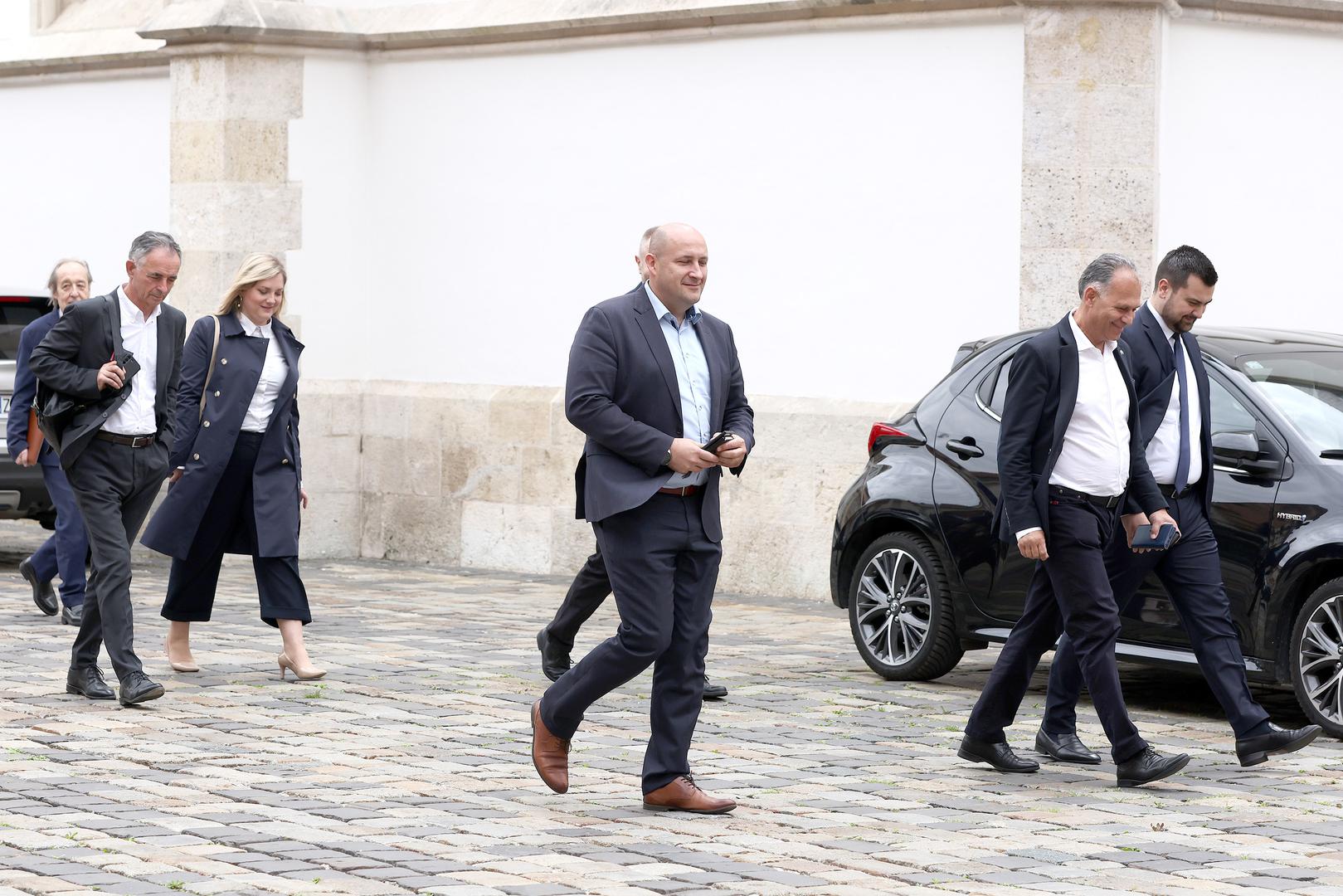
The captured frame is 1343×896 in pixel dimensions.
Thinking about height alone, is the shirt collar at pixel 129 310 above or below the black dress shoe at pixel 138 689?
above

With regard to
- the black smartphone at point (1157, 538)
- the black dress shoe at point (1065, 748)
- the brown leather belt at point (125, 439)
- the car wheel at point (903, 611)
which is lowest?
the black dress shoe at point (1065, 748)

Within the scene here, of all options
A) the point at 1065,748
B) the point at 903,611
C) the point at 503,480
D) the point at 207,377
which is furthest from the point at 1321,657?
the point at 503,480

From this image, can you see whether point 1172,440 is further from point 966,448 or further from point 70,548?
point 70,548

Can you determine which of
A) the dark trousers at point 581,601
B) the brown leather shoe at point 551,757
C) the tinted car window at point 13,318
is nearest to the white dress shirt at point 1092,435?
the brown leather shoe at point 551,757

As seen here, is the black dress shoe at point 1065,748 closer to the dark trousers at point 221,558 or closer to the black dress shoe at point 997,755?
the black dress shoe at point 997,755

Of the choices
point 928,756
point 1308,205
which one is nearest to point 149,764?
point 928,756

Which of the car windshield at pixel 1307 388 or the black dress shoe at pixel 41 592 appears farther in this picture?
the black dress shoe at pixel 41 592

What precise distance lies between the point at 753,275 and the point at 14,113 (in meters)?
7.85

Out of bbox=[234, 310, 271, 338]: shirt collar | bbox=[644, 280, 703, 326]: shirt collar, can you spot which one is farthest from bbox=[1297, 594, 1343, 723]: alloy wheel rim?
bbox=[234, 310, 271, 338]: shirt collar

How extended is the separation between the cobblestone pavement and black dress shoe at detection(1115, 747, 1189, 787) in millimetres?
64

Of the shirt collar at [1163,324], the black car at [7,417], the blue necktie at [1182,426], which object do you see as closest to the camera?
the blue necktie at [1182,426]

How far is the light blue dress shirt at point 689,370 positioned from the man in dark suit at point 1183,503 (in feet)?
5.68

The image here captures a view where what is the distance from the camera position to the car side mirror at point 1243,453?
8912 mm

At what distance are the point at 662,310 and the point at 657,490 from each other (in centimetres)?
60
